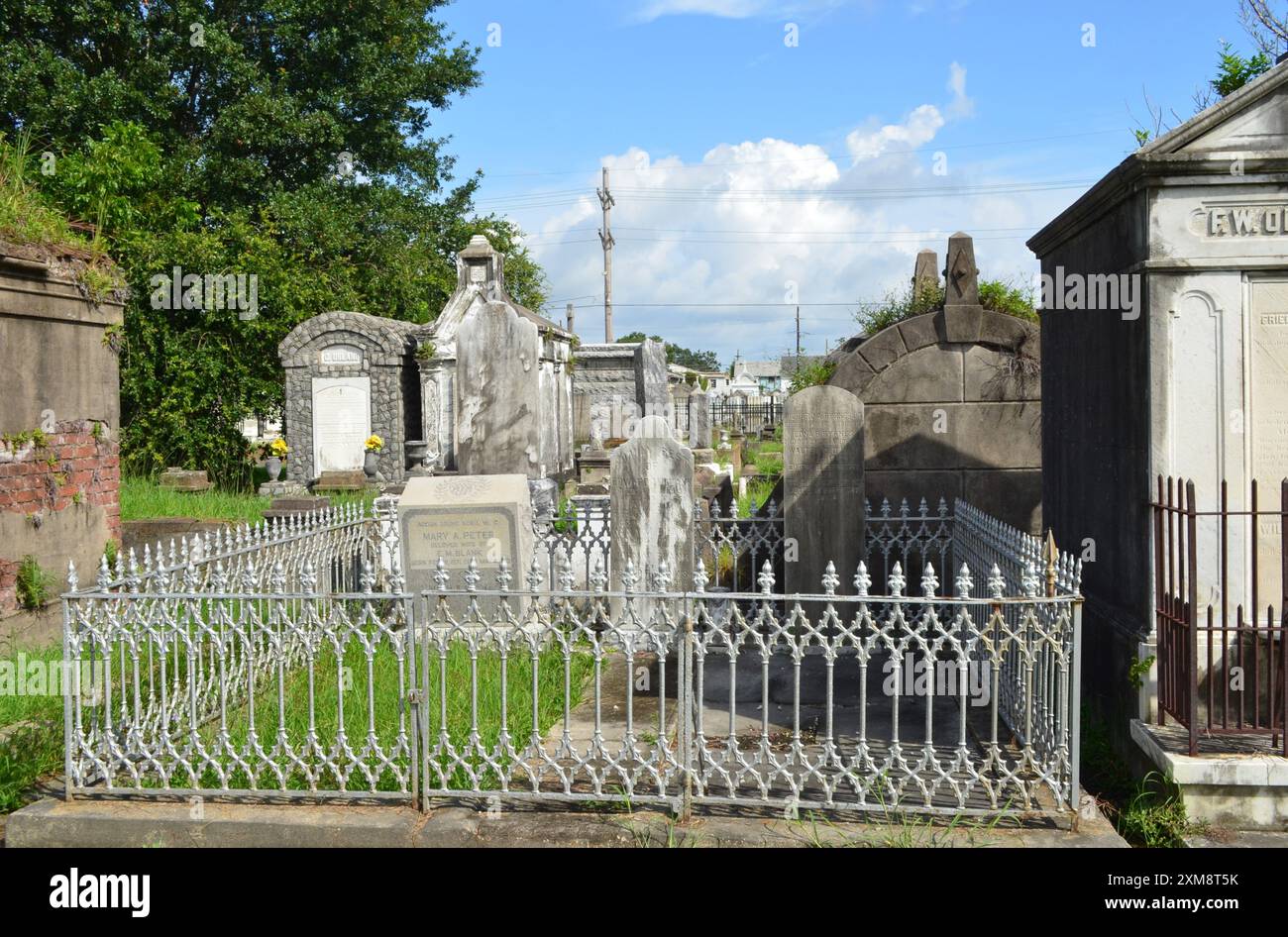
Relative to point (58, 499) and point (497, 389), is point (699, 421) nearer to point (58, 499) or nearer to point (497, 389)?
point (497, 389)

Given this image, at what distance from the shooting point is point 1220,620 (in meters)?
5.27

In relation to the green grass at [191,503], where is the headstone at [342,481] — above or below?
above

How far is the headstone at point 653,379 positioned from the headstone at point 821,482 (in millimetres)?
10948

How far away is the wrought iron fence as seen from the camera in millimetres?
4676

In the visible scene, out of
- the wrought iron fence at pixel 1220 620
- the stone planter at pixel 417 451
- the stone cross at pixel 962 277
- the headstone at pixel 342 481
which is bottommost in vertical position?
the wrought iron fence at pixel 1220 620

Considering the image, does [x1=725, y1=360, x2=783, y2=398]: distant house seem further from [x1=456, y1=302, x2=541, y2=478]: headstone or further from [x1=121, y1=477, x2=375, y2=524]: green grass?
[x1=456, y1=302, x2=541, y2=478]: headstone

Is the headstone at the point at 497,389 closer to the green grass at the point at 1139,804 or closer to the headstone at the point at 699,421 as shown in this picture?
the green grass at the point at 1139,804

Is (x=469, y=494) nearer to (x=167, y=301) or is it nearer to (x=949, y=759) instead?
(x=949, y=759)

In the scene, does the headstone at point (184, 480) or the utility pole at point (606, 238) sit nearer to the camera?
the headstone at point (184, 480)

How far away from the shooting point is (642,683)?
6.92 metres

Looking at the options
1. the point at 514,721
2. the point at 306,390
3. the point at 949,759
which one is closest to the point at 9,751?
the point at 514,721

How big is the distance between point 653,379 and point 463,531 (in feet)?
40.0

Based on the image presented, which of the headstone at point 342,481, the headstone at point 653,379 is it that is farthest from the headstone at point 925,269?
the headstone at point 342,481

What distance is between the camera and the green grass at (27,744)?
520 cm
